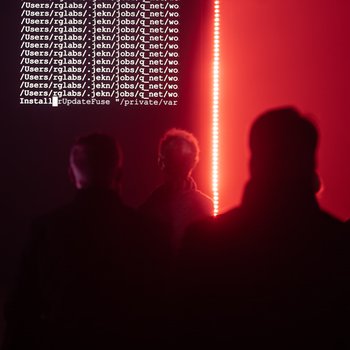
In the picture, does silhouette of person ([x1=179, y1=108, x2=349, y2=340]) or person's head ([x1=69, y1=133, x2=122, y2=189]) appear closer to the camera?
silhouette of person ([x1=179, y1=108, x2=349, y2=340])

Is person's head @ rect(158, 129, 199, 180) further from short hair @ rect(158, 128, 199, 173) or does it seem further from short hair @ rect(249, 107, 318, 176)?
short hair @ rect(249, 107, 318, 176)

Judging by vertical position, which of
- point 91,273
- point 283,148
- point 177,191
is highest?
point 283,148

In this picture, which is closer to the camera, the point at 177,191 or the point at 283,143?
the point at 283,143

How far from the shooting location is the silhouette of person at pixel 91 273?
79.6 inches

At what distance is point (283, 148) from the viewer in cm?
170

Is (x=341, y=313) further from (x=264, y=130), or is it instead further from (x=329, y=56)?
(x=329, y=56)

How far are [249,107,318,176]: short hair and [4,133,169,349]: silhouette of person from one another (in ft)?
1.64

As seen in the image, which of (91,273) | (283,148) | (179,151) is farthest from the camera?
(179,151)

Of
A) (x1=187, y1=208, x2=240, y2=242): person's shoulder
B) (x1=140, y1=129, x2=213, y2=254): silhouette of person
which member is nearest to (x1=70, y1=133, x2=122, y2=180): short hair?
(x1=187, y1=208, x2=240, y2=242): person's shoulder

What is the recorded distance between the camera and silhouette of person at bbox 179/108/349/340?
67.1 inches

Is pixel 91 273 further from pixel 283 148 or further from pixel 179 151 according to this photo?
pixel 179 151

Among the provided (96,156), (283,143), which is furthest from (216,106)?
(283,143)

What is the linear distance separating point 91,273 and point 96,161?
1.05ft

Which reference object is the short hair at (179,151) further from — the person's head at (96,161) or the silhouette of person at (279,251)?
the silhouette of person at (279,251)
